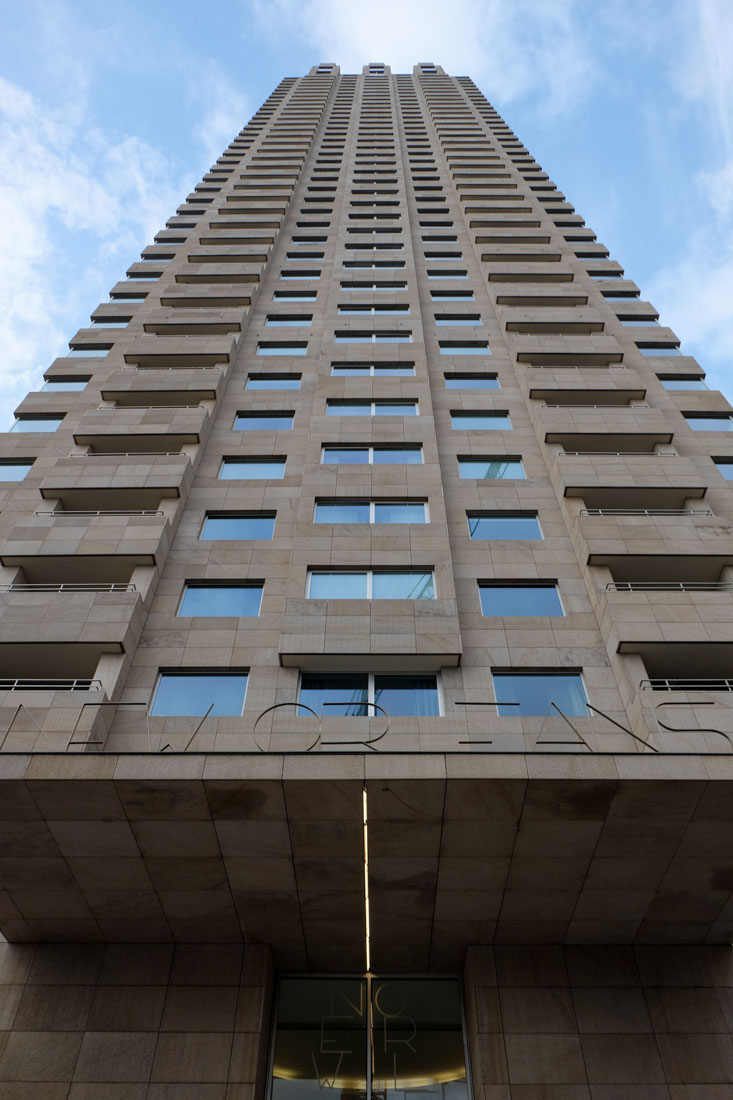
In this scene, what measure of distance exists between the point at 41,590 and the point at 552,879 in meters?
13.4

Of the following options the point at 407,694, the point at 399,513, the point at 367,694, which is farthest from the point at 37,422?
the point at 407,694

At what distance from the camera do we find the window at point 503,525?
2019 cm

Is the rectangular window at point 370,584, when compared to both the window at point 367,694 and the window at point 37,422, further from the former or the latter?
the window at point 37,422

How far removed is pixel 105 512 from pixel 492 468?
1121cm

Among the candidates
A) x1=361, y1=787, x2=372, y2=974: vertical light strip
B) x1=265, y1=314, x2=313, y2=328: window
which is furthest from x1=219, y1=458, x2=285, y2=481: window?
x1=361, y1=787, x2=372, y2=974: vertical light strip

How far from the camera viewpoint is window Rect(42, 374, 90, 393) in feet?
92.2

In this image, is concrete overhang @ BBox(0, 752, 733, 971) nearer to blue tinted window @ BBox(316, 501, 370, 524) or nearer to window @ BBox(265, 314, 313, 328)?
blue tinted window @ BBox(316, 501, 370, 524)

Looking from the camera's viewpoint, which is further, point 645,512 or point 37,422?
point 37,422

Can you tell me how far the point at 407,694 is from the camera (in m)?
15.9

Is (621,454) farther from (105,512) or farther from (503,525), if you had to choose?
(105,512)

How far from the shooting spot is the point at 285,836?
11.7m

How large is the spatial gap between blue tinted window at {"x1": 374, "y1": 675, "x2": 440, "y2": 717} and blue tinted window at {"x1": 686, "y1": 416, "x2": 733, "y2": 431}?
50.2ft

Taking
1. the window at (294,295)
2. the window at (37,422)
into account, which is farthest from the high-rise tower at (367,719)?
the window at (294,295)

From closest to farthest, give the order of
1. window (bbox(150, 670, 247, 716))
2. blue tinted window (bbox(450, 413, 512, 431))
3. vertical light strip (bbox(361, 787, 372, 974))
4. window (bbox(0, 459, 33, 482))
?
vertical light strip (bbox(361, 787, 372, 974)), window (bbox(150, 670, 247, 716)), window (bbox(0, 459, 33, 482)), blue tinted window (bbox(450, 413, 512, 431))
